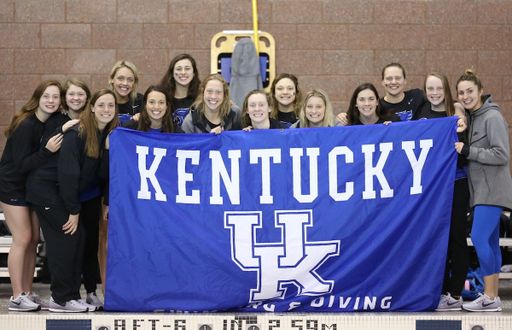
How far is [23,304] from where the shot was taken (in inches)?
135

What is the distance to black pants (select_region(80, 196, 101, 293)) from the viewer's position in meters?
3.51

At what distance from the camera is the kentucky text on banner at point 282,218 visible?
3.29 metres

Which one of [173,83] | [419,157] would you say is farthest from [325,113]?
[173,83]

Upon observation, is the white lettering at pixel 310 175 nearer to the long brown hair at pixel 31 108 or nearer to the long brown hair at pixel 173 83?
the long brown hair at pixel 173 83

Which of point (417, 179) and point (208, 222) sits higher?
point (417, 179)

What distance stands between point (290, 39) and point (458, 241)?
2.91 meters

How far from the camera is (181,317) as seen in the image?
3.19 meters

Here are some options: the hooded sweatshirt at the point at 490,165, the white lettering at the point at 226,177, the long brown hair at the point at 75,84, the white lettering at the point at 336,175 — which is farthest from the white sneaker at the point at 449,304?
the long brown hair at the point at 75,84

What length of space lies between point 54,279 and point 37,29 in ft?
10.3

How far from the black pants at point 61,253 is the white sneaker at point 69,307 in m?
0.02

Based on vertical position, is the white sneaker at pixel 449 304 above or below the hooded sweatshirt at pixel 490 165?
below

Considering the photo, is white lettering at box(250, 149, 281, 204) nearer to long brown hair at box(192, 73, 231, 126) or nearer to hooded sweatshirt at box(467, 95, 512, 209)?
long brown hair at box(192, 73, 231, 126)

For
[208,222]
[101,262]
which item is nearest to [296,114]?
[208,222]

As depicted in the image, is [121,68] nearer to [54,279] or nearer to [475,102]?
[54,279]
